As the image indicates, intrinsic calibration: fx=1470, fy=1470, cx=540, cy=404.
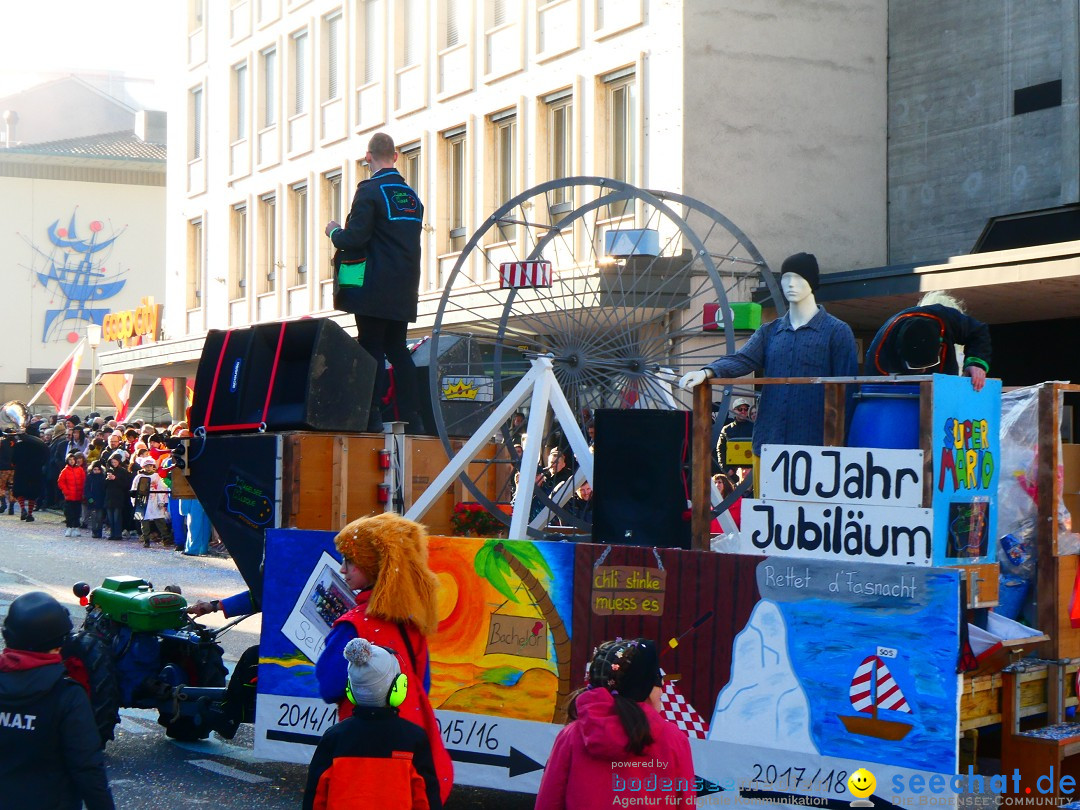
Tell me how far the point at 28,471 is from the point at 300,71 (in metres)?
11.2

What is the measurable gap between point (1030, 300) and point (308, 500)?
481 inches

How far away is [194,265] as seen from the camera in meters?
38.0

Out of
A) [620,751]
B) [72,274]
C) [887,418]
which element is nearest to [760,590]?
[887,418]

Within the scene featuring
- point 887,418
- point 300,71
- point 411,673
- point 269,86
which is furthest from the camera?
point 269,86

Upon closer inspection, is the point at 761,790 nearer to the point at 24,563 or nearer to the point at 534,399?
the point at 534,399

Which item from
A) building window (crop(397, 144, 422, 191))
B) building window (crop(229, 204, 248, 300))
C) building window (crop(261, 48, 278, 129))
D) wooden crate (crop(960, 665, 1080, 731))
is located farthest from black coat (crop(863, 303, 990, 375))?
building window (crop(229, 204, 248, 300))

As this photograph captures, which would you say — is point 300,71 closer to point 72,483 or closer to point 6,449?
point 6,449

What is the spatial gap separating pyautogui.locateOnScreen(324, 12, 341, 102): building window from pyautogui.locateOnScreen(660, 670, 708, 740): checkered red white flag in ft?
85.8

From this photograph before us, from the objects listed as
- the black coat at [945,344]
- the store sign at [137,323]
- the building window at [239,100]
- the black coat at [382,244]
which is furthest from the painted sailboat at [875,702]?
the store sign at [137,323]

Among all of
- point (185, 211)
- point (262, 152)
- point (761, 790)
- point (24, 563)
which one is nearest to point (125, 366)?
point (185, 211)

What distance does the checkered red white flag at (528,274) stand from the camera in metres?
7.79

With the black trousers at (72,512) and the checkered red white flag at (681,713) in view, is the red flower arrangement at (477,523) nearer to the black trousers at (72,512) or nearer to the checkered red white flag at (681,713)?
the checkered red white flag at (681,713)

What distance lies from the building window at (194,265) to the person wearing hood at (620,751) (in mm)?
34653

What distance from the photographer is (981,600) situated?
594cm
